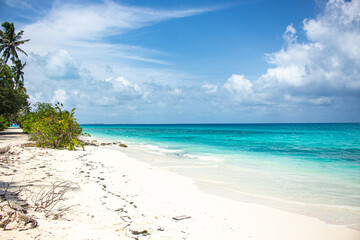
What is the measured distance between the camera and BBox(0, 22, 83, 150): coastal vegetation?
14.8m

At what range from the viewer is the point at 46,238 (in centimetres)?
279

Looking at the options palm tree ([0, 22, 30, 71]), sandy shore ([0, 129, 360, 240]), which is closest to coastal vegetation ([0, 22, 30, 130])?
palm tree ([0, 22, 30, 71])

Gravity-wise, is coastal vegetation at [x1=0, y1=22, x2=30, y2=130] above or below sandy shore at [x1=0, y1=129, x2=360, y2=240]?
above

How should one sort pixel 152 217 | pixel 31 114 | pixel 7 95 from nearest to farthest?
pixel 152 217 → pixel 7 95 → pixel 31 114

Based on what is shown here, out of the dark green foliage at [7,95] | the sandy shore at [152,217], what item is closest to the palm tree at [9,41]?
the dark green foliage at [7,95]

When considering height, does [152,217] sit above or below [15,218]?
below

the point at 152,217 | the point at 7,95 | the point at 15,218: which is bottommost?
the point at 152,217

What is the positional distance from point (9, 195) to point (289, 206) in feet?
22.2

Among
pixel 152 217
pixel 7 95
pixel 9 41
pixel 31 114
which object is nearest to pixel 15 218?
pixel 152 217

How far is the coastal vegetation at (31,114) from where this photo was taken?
583 inches

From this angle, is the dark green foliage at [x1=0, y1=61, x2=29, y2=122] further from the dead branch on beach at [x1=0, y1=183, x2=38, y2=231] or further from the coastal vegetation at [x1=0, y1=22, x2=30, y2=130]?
the dead branch on beach at [x1=0, y1=183, x2=38, y2=231]

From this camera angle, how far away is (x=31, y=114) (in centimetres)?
2933

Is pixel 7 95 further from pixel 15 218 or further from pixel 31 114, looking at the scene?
pixel 15 218

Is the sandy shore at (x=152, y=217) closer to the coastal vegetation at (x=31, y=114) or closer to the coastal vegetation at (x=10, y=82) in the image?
the coastal vegetation at (x=31, y=114)
